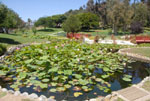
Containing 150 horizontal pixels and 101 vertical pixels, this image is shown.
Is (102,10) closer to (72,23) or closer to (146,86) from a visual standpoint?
(72,23)

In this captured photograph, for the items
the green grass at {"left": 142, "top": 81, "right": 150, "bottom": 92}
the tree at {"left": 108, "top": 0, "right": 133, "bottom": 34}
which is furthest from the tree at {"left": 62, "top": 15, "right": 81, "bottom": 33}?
the green grass at {"left": 142, "top": 81, "right": 150, "bottom": 92}

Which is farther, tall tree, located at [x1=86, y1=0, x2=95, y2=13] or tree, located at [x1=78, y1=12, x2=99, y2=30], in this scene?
tall tree, located at [x1=86, y1=0, x2=95, y2=13]

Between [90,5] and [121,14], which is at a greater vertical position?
[90,5]

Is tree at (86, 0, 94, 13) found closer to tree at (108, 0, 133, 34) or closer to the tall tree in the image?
the tall tree

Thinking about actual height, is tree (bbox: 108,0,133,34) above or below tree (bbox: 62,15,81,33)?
above

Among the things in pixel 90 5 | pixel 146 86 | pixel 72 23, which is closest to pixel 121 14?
pixel 72 23

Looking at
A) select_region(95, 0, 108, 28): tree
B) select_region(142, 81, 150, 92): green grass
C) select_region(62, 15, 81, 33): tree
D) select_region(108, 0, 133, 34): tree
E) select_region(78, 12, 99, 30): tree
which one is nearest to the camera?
select_region(142, 81, 150, 92): green grass

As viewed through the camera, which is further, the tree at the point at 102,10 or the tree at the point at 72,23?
the tree at the point at 102,10

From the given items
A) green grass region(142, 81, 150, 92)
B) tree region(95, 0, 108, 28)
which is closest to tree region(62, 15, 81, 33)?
green grass region(142, 81, 150, 92)

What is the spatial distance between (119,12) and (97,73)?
2121 cm

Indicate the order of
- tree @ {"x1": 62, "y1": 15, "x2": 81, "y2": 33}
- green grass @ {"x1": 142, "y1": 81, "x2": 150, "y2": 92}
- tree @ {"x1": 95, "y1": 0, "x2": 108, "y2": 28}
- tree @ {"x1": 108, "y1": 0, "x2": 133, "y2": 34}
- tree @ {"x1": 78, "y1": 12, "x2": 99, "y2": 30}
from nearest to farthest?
green grass @ {"x1": 142, "y1": 81, "x2": 150, "y2": 92}, tree @ {"x1": 62, "y1": 15, "x2": 81, "y2": 33}, tree @ {"x1": 108, "y1": 0, "x2": 133, "y2": 34}, tree @ {"x1": 78, "y1": 12, "x2": 99, "y2": 30}, tree @ {"x1": 95, "y1": 0, "x2": 108, "y2": 28}

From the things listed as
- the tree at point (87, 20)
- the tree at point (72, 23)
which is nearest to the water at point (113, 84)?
the tree at point (72, 23)

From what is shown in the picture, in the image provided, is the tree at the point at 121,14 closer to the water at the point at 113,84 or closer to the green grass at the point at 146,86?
the water at the point at 113,84

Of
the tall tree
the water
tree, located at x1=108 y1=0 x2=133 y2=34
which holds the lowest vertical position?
the water
